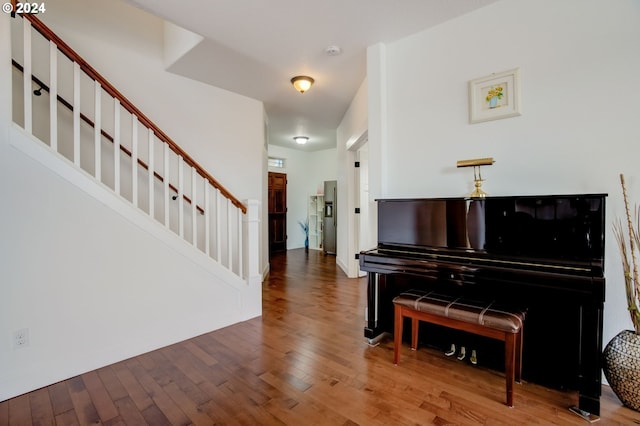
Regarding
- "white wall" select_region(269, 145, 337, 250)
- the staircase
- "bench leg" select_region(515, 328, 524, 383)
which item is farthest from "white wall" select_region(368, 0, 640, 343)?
"white wall" select_region(269, 145, 337, 250)

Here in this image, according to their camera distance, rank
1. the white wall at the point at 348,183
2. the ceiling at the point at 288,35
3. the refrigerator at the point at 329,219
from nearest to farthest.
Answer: the ceiling at the point at 288,35 < the white wall at the point at 348,183 < the refrigerator at the point at 329,219

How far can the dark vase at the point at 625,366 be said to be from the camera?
5.05ft

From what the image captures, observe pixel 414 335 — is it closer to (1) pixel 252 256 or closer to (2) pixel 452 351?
(2) pixel 452 351

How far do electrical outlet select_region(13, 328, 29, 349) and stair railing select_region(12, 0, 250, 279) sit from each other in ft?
3.47

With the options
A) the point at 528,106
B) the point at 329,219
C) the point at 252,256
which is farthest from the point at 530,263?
the point at 329,219

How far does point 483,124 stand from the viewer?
222 centimetres

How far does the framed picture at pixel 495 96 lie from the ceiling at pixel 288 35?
1.90 ft

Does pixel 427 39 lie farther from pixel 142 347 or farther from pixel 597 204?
pixel 142 347

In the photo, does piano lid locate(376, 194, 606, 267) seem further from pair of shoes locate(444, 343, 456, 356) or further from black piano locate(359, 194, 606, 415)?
pair of shoes locate(444, 343, 456, 356)

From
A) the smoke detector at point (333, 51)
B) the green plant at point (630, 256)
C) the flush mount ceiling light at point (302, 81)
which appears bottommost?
the green plant at point (630, 256)

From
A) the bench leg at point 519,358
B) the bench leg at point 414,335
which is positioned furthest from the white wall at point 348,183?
the bench leg at point 519,358

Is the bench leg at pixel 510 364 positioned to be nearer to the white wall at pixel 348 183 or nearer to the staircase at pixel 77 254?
the staircase at pixel 77 254

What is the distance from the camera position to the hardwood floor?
1.59m

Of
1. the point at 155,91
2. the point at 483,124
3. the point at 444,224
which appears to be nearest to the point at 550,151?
the point at 483,124
